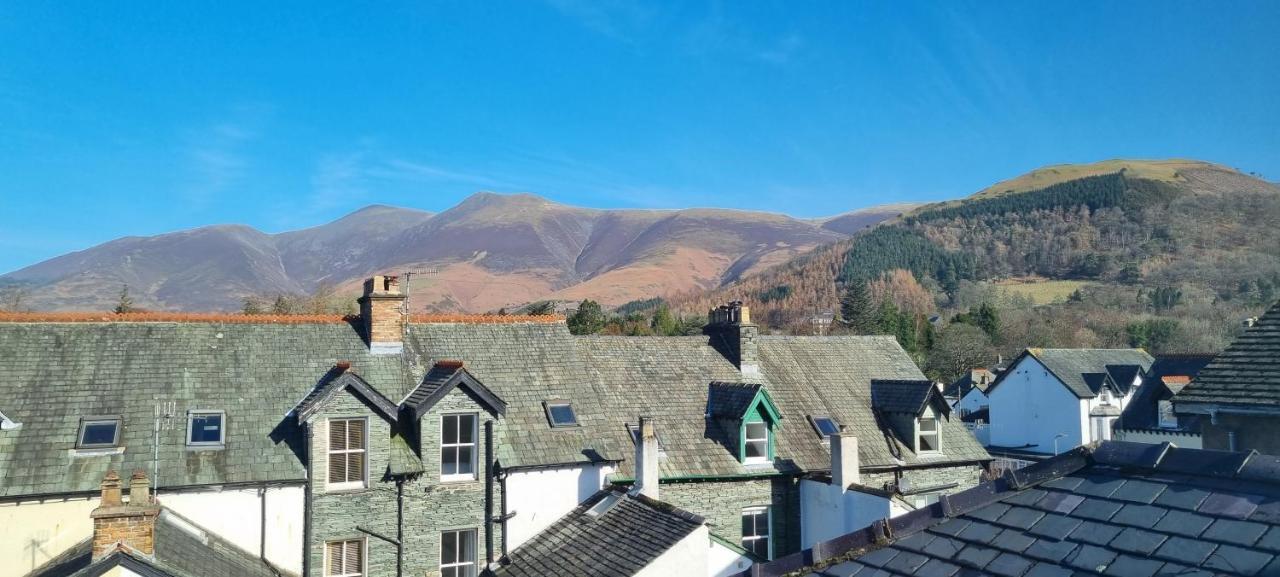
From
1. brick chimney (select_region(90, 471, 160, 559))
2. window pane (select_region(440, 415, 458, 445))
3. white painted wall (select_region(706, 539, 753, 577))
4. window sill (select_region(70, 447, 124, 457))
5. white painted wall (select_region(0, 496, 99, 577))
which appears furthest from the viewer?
window pane (select_region(440, 415, 458, 445))

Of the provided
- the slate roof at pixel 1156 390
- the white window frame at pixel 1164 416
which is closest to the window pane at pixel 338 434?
the slate roof at pixel 1156 390

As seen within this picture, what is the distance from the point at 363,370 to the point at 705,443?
866 centimetres

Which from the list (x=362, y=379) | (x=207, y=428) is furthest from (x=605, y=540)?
(x=207, y=428)

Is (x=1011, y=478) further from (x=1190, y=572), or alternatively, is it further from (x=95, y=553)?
(x=95, y=553)

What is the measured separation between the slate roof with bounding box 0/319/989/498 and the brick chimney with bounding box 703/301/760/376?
304 millimetres

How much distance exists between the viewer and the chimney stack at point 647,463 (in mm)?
18344

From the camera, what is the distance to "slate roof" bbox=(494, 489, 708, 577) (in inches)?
588

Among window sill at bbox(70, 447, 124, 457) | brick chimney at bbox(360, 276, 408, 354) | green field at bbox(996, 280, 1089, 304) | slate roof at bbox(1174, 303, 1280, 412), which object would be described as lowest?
window sill at bbox(70, 447, 124, 457)

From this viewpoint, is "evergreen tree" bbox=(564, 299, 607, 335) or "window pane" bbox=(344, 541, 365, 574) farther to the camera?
"evergreen tree" bbox=(564, 299, 607, 335)

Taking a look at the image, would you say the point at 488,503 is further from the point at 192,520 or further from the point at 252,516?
the point at 192,520

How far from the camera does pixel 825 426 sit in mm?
23078

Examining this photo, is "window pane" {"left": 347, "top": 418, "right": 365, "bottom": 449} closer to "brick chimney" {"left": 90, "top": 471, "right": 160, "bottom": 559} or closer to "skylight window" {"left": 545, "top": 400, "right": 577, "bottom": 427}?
"skylight window" {"left": 545, "top": 400, "right": 577, "bottom": 427}

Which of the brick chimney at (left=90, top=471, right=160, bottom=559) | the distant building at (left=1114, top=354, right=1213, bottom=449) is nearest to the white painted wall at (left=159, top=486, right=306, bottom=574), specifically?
the brick chimney at (left=90, top=471, right=160, bottom=559)

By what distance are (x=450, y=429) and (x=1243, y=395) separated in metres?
14.9
